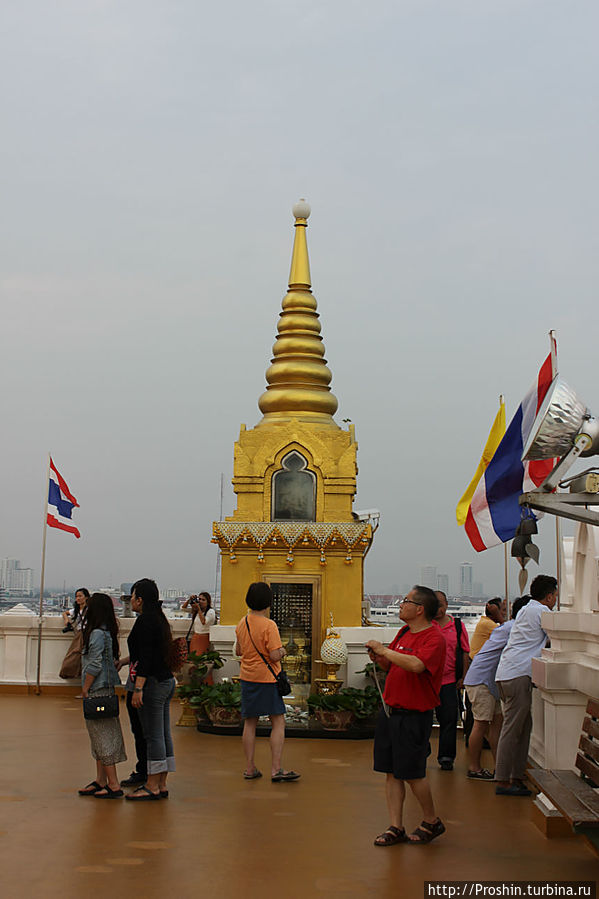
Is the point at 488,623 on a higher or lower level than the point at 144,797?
higher

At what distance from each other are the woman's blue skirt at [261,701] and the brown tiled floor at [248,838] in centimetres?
55

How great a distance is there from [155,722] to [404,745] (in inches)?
87.2

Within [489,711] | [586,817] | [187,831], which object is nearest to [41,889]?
[187,831]

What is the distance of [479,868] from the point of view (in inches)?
229

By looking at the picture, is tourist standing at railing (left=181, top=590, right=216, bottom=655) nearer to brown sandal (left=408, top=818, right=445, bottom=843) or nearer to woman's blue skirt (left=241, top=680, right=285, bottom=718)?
woman's blue skirt (left=241, top=680, right=285, bottom=718)

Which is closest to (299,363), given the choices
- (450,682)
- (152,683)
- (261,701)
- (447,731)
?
(450,682)

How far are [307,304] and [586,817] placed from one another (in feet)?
41.7

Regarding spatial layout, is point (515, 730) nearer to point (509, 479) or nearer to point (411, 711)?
point (411, 711)

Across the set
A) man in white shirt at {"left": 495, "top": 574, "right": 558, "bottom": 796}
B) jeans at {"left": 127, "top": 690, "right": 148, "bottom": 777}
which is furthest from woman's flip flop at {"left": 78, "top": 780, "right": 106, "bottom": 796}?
man in white shirt at {"left": 495, "top": 574, "right": 558, "bottom": 796}

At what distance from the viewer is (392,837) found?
6359mm

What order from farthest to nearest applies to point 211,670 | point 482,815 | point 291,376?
1. point 291,376
2. point 211,670
3. point 482,815

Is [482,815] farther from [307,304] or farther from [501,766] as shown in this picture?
[307,304]

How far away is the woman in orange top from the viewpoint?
28.1ft

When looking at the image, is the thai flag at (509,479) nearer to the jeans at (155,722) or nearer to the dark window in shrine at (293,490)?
the jeans at (155,722)
